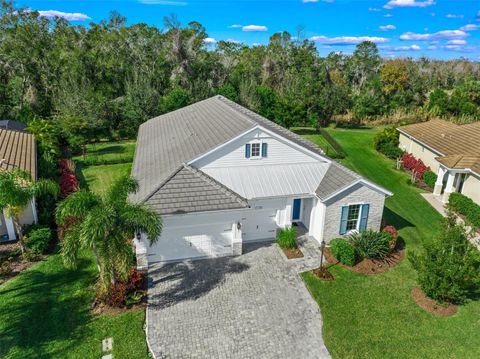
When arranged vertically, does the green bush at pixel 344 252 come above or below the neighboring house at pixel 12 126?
below

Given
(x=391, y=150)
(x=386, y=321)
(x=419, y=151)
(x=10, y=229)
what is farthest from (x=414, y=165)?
(x=10, y=229)

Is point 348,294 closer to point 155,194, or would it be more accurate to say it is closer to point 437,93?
point 155,194

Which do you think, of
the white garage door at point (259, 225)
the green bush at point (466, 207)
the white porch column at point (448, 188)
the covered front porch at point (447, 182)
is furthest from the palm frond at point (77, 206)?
the white porch column at point (448, 188)

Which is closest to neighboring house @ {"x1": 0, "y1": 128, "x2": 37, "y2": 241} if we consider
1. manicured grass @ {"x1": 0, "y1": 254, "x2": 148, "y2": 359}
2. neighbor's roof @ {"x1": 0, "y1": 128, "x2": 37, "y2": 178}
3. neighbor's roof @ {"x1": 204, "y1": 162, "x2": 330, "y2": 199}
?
neighbor's roof @ {"x1": 0, "y1": 128, "x2": 37, "y2": 178}

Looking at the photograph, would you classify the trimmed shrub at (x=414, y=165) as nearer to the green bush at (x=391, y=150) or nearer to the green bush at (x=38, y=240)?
the green bush at (x=391, y=150)

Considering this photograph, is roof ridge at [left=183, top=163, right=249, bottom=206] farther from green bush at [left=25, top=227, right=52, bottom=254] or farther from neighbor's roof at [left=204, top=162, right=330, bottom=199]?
green bush at [left=25, top=227, right=52, bottom=254]

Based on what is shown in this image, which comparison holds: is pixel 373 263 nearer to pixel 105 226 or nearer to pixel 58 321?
pixel 105 226
